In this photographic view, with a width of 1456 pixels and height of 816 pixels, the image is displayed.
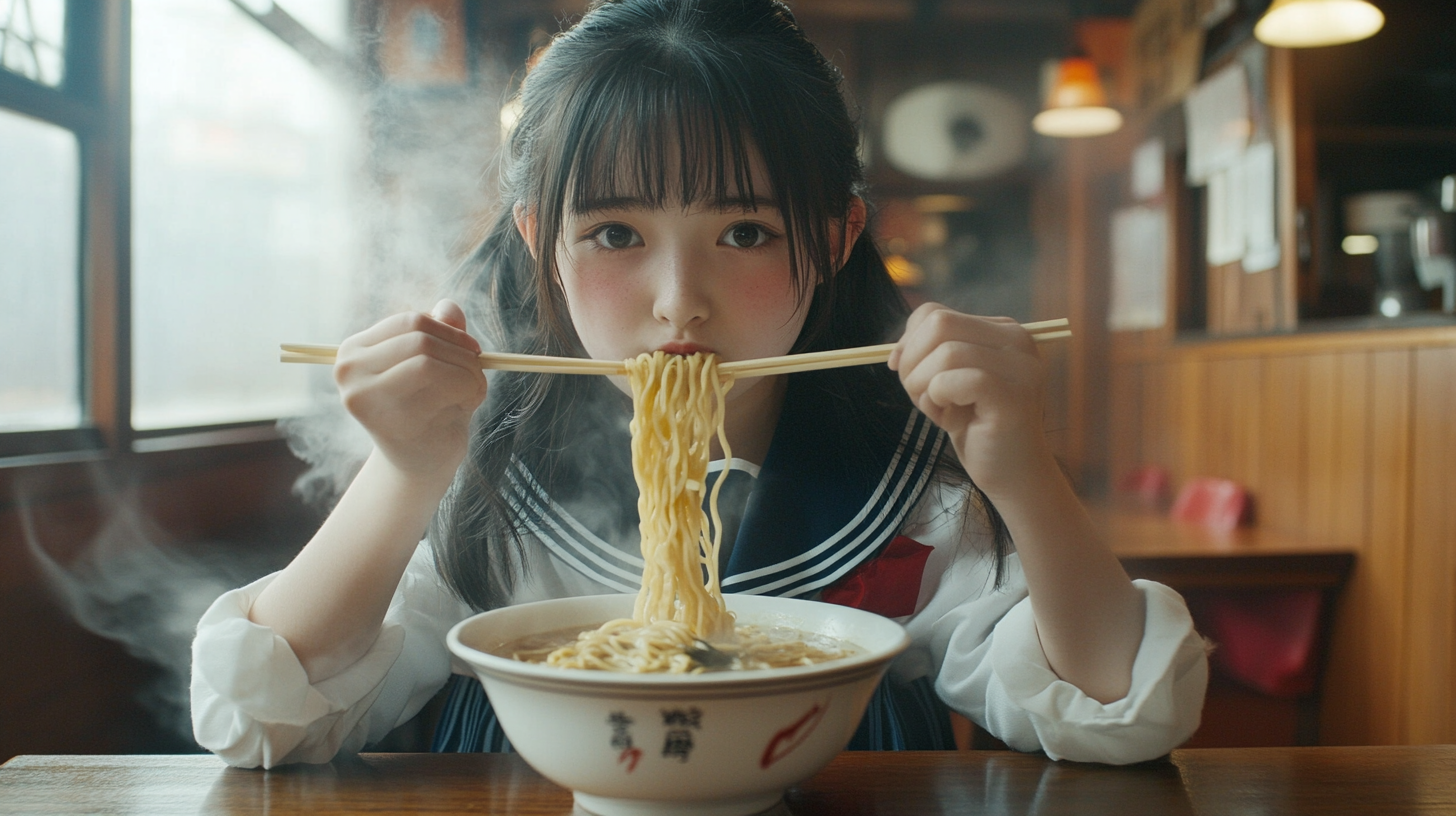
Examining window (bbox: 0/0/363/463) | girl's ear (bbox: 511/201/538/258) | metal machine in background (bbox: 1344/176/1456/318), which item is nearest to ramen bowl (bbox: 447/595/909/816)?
girl's ear (bbox: 511/201/538/258)

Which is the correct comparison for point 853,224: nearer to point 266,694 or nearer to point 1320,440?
point 266,694

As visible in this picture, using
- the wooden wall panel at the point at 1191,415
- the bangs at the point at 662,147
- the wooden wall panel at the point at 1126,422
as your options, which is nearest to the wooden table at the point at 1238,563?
the wooden wall panel at the point at 1191,415

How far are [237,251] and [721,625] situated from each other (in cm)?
322

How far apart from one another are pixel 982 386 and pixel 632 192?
1.61 feet

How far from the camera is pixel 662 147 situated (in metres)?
1.24

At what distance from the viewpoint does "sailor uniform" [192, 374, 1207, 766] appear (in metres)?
1.09

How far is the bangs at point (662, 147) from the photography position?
4.03 feet

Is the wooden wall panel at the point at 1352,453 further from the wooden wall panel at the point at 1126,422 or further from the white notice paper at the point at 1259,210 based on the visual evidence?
the wooden wall panel at the point at 1126,422

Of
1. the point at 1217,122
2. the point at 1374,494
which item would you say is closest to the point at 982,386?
the point at 1374,494

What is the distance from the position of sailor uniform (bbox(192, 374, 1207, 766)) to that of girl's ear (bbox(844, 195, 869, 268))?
0.76ft

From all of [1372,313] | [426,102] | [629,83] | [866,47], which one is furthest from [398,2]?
[866,47]

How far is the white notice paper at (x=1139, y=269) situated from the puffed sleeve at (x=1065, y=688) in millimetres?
4864

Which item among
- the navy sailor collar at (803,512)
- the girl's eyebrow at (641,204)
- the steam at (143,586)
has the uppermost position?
the girl's eyebrow at (641,204)

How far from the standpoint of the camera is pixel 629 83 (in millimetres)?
1290
